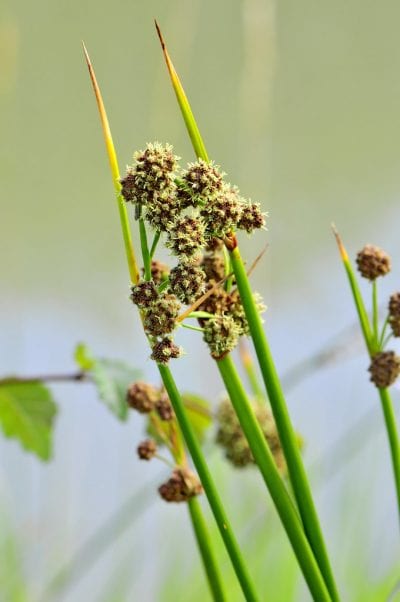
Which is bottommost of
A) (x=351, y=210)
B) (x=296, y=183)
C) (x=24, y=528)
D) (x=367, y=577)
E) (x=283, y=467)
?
(x=367, y=577)

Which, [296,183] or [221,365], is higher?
[296,183]

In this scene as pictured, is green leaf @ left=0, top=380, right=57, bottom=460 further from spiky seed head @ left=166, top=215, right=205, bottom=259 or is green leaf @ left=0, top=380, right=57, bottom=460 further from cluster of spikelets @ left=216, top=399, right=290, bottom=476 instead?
spiky seed head @ left=166, top=215, right=205, bottom=259

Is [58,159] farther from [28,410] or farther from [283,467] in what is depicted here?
[283,467]

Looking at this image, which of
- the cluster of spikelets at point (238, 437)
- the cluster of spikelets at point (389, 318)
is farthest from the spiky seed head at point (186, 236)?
the cluster of spikelets at point (238, 437)

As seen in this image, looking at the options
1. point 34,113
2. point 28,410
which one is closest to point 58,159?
point 34,113

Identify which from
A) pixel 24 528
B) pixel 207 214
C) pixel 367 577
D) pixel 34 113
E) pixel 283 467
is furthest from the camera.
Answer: pixel 34 113

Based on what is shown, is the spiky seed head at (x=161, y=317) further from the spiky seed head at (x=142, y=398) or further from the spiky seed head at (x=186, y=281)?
the spiky seed head at (x=142, y=398)

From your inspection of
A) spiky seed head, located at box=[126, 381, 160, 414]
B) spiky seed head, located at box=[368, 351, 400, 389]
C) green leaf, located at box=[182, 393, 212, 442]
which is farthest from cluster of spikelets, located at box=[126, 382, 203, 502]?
green leaf, located at box=[182, 393, 212, 442]
